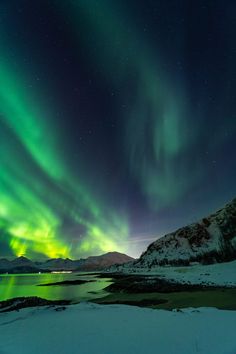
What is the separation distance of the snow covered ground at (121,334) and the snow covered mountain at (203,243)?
83.9 meters

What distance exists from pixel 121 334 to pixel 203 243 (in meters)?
102

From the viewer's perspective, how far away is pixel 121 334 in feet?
24.4

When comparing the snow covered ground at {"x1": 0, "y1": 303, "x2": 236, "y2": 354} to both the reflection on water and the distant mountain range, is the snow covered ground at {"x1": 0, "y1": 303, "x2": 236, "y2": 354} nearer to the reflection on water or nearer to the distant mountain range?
the reflection on water

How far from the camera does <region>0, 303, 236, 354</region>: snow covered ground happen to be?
20.0ft

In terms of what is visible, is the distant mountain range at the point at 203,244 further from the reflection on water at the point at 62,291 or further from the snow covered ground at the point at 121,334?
the snow covered ground at the point at 121,334

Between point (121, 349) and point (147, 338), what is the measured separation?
46.1 inches

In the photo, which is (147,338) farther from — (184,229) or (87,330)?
(184,229)

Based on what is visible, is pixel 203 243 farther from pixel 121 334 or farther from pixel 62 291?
pixel 121 334

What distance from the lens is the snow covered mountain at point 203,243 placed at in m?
87.7

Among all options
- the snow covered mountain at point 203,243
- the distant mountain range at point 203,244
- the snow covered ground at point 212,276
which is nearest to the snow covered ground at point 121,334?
the snow covered ground at point 212,276

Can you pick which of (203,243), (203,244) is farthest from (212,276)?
(203,243)

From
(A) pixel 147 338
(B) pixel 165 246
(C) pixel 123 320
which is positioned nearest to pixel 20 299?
(C) pixel 123 320

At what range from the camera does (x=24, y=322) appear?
31.7 feet

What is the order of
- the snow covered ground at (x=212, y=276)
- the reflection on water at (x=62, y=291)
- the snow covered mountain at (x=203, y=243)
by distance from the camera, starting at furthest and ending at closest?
the snow covered mountain at (x=203, y=243) < the snow covered ground at (x=212, y=276) < the reflection on water at (x=62, y=291)
